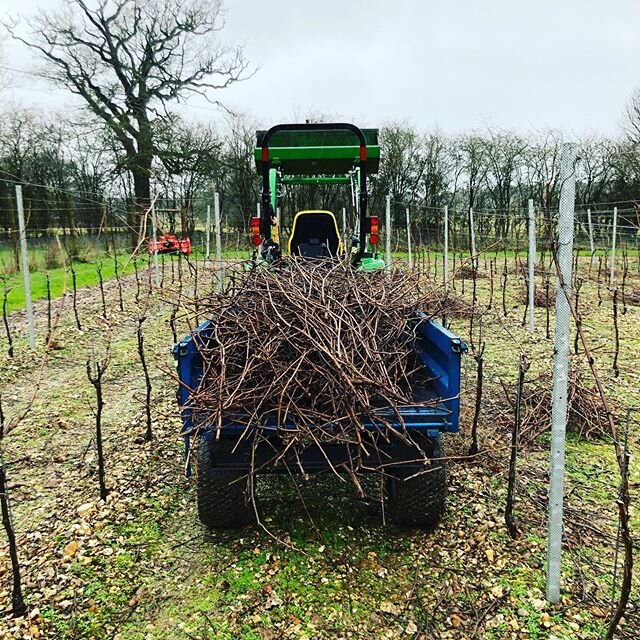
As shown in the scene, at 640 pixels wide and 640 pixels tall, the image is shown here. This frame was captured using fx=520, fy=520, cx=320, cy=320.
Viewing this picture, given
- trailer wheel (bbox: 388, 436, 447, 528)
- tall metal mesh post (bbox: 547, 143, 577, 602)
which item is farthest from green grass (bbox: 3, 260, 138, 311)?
tall metal mesh post (bbox: 547, 143, 577, 602)

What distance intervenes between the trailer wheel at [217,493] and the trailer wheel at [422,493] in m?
0.74

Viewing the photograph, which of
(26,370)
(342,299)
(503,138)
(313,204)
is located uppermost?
(503,138)

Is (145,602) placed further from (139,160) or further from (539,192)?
(539,192)

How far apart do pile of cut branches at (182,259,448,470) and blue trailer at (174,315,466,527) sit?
1.8 inches

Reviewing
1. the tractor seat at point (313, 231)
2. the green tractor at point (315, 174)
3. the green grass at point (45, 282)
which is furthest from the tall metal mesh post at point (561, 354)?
the green grass at point (45, 282)

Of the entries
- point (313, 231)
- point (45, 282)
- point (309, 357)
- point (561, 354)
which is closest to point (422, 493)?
point (309, 357)

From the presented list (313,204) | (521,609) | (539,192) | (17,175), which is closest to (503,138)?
(539,192)

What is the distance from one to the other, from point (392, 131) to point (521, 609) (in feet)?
70.3

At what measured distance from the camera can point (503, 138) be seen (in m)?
21.6

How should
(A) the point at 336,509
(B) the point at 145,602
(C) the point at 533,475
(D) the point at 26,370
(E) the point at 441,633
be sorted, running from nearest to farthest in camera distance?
(E) the point at 441,633
(B) the point at 145,602
(A) the point at 336,509
(C) the point at 533,475
(D) the point at 26,370

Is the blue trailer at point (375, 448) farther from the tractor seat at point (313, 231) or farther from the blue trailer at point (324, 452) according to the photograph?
the tractor seat at point (313, 231)

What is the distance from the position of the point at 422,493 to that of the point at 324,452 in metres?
0.60

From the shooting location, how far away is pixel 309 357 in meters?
2.53

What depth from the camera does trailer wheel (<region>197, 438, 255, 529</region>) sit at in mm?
2500
